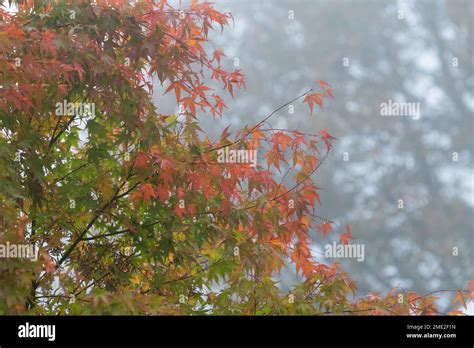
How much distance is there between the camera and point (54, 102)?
4.34 m

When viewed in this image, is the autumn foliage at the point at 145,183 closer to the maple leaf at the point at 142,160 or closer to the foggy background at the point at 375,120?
the maple leaf at the point at 142,160

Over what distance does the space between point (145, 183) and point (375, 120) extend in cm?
1773

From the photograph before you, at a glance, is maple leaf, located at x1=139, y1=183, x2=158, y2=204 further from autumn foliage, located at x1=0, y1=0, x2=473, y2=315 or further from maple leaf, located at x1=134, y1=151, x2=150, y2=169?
maple leaf, located at x1=134, y1=151, x2=150, y2=169

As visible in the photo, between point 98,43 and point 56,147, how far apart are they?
0.84 m

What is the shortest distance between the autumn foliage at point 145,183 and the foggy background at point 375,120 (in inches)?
556

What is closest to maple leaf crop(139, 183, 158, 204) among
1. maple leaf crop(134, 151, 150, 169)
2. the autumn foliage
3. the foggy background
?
the autumn foliage

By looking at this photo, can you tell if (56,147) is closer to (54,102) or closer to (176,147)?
(54,102)

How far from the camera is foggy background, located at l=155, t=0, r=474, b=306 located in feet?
65.7

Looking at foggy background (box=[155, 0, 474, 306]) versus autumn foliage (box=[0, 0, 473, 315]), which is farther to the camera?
foggy background (box=[155, 0, 474, 306])

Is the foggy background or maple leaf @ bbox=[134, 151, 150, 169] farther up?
the foggy background

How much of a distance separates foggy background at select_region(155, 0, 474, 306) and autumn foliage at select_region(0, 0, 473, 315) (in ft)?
46.3

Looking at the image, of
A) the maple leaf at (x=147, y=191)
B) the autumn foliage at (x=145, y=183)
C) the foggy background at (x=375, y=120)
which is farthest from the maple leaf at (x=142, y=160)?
the foggy background at (x=375, y=120)
